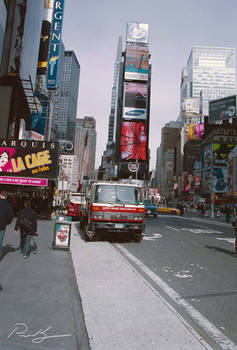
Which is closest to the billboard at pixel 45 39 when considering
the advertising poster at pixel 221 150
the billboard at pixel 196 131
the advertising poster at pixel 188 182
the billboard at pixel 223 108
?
the billboard at pixel 223 108

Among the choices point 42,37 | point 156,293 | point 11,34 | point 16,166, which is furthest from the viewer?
point 42,37

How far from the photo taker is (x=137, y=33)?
4097 inches

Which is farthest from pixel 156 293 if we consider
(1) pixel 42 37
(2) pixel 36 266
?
(1) pixel 42 37

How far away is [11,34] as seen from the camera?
22.0 meters

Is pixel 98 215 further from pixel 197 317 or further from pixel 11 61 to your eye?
pixel 11 61

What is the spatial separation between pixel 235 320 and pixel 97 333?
2.09 metres

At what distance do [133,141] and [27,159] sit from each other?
6873 cm

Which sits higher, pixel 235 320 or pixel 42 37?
pixel 42 37

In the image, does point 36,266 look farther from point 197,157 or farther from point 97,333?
point 197,157

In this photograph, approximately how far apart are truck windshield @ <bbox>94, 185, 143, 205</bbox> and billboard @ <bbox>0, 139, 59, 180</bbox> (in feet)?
29.0

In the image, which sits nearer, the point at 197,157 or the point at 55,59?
the point at 55,59

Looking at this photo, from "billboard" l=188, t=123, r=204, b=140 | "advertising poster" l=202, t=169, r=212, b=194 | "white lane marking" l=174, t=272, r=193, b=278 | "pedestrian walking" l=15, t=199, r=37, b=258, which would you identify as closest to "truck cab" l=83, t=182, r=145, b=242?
"pedestrian walking" l=15, t=199, r=37, b=258

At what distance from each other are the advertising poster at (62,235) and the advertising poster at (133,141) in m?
77.0

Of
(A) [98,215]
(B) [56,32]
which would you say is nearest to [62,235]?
(A) [98,215]
